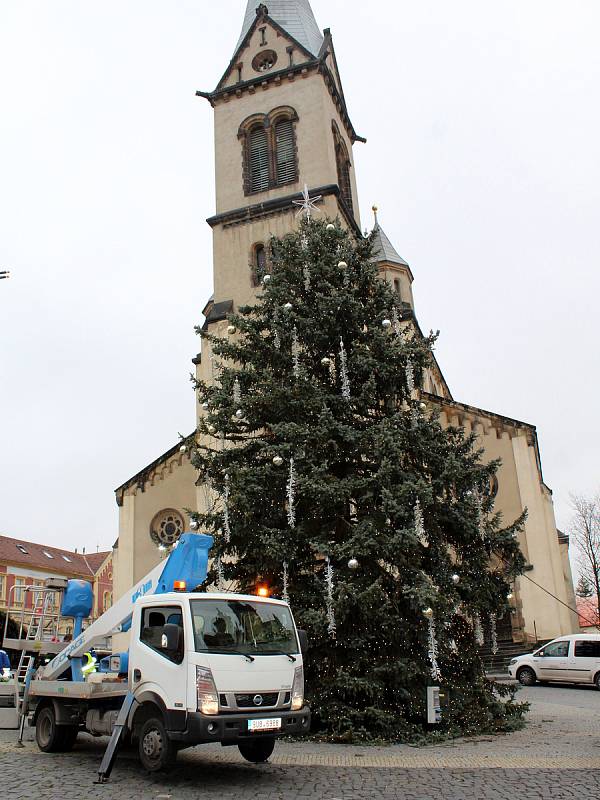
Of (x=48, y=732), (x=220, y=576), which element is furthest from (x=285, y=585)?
(x=48, y=732)

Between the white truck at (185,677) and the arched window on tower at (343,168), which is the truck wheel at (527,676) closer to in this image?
the white truck at (185,677)

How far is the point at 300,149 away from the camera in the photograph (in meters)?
27.0

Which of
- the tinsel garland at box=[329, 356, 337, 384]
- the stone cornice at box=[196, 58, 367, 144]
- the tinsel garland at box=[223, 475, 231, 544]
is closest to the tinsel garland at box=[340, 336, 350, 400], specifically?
the tinsel garland at box=[329, 356, 337, 384]

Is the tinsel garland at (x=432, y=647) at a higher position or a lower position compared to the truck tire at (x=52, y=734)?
higher

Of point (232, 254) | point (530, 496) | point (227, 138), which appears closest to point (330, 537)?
point (530, 496)

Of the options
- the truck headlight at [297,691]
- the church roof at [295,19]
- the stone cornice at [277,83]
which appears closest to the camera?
the truck headlight at [297,691]

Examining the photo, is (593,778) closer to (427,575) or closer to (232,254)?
(427,575)

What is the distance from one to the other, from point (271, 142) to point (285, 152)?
778mm

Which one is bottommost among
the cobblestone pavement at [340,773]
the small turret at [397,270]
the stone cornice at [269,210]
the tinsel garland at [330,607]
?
the cobblestone pavement at [340,773]

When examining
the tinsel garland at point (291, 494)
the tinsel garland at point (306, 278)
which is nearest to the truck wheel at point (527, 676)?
the tinsel garland at point (291, 494)

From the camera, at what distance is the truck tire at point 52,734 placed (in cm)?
937

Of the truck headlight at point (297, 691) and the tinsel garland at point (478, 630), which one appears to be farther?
the tinsel garland at point (478, 630)

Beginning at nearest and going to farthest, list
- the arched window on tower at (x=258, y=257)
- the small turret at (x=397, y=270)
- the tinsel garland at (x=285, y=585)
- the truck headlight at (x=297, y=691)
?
the truck headlight at (x=297, y=691), the tinsel garland at (x=285, y=585), the arched window on tower at (x=258, y=257), the small turret at (x=397, y=270)

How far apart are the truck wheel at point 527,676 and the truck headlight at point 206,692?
1521 centimetres
